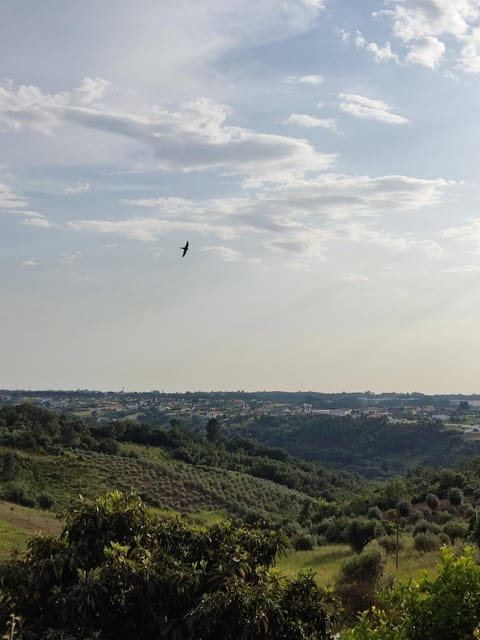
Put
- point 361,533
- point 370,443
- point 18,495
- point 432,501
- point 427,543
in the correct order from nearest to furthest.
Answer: point 427,543, point 361,533, point 432,501, point 18,495, point 370,443

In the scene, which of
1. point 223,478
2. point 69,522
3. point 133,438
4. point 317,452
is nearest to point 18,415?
point 133,438

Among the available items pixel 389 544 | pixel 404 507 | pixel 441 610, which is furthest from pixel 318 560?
pixel 441 610

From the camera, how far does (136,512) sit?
29.4 ft

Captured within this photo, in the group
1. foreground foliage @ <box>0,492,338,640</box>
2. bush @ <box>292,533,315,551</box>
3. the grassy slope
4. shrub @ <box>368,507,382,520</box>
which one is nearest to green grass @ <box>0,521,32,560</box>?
bush @ <box>292,533,315,551</box>

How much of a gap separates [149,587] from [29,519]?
29.2 meters

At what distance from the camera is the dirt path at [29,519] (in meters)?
31.8

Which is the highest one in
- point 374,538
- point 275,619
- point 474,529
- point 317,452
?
point 275,619

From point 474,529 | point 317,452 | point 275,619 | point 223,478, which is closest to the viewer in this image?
point 275,619

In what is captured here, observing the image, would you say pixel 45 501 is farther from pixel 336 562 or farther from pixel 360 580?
pixel 360 580

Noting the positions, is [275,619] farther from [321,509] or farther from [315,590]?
[321,509]

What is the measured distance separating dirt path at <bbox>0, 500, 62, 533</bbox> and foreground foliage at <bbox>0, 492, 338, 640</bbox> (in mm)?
23375

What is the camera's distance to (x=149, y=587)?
291 inches

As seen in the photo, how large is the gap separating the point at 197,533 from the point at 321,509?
39150 mm

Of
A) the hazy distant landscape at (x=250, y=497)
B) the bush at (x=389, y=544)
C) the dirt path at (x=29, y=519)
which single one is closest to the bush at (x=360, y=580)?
the hazy distant landscape at (x=250, y=497)
